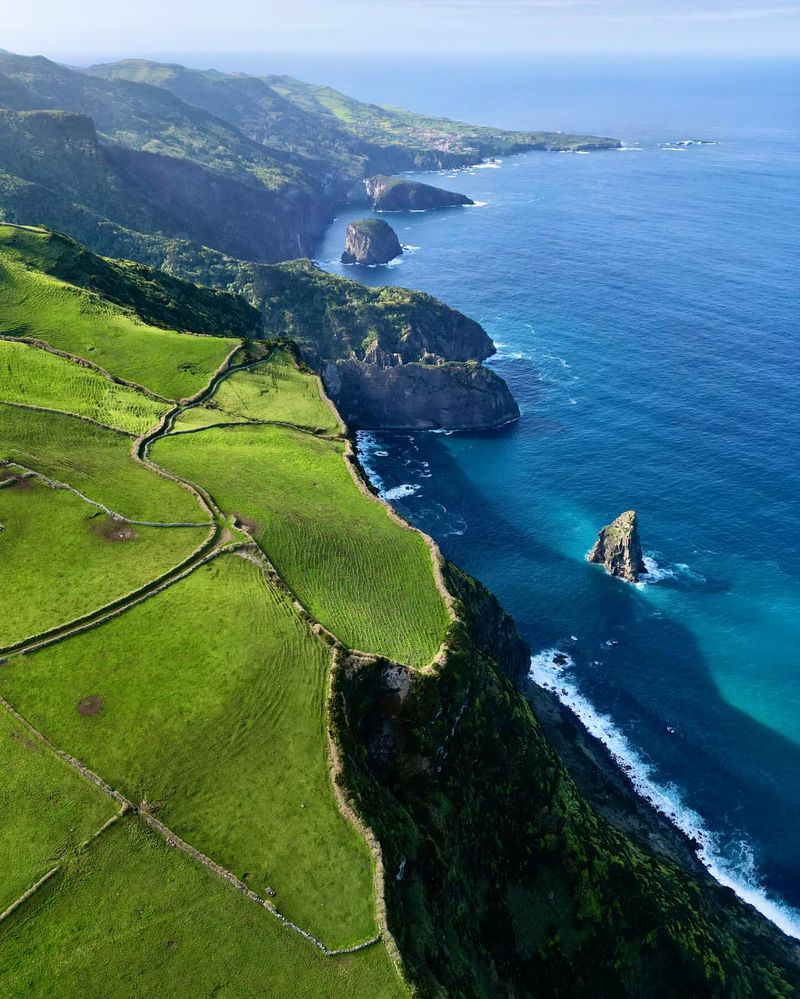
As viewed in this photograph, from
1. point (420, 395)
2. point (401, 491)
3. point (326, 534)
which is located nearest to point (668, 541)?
point (401, 491)

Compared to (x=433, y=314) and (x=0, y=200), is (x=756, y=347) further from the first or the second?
(x=0, y=200)

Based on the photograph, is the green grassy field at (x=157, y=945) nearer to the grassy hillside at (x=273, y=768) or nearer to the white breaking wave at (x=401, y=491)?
the grassy hillside at (x=273, y=768)

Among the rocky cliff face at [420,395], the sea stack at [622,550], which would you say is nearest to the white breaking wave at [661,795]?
the sea stack at [622,550]

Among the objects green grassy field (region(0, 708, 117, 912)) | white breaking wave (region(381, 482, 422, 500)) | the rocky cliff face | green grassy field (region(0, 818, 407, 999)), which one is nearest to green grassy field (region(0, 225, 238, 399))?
white breaking wave (region(381, 482, 422, 500))

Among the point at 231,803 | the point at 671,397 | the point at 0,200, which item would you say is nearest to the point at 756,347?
the point at 671,397

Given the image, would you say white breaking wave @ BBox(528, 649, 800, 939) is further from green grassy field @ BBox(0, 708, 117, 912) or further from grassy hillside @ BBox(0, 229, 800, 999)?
green grassy field @ BBox(0, 708, 117, 912)
